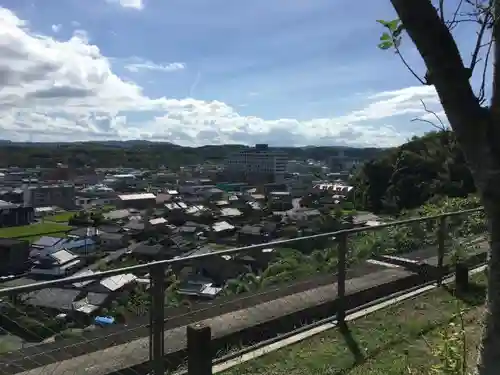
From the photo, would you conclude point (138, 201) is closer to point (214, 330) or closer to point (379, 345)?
point (214, 330)

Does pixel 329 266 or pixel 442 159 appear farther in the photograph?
pixel 442 159

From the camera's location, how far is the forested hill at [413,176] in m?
20.8

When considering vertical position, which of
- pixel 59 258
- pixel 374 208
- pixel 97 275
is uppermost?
pixel 97 275

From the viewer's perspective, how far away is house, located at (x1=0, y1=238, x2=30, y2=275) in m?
33.1

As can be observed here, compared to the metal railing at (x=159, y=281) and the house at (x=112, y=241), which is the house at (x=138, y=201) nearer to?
the house at (x=112, y=241)

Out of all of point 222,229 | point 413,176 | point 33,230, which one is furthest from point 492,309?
point 33,230

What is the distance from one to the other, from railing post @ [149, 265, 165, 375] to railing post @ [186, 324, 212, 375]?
9.8 inches

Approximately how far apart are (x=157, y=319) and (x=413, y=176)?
22739 millimetres

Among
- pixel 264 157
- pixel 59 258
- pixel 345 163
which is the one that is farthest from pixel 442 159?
pixel 345 163

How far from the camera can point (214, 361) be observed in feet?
11.4

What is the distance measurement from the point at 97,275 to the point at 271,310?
1.80m

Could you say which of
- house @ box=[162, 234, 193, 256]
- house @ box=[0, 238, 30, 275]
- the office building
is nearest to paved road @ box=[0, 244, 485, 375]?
house @ box=[162, 234, 193, 256]

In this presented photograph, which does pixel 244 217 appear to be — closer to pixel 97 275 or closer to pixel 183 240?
pixel 183 240

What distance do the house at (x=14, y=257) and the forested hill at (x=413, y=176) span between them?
24418 millimetres
